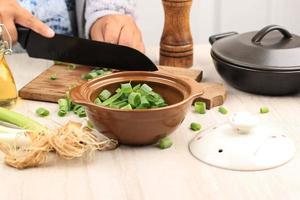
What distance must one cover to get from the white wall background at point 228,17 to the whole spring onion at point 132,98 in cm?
114

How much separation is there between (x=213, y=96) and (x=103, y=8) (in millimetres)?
503

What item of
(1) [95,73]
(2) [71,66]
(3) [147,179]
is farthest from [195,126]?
(2) [71,66]

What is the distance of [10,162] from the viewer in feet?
3.06

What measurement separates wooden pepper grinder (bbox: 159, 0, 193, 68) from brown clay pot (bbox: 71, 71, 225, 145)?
293 millimetres

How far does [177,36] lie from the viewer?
1326mm

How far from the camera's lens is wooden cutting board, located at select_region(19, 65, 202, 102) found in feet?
3.84

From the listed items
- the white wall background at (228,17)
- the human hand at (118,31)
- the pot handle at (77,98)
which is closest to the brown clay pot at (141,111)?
the pot handle at (77,98)

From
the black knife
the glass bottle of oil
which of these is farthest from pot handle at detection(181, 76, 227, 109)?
the glass bottle of oil

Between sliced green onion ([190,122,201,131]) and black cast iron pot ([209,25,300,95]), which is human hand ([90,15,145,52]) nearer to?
black cast iron pot ([209,25,300,95])

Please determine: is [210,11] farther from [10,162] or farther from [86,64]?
[10,162]

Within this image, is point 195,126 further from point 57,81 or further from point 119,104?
point 57,81

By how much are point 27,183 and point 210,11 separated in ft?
4.63

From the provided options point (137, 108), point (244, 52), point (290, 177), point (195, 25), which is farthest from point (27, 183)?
point (195, 25)

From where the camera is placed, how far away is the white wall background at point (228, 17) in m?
2.15
